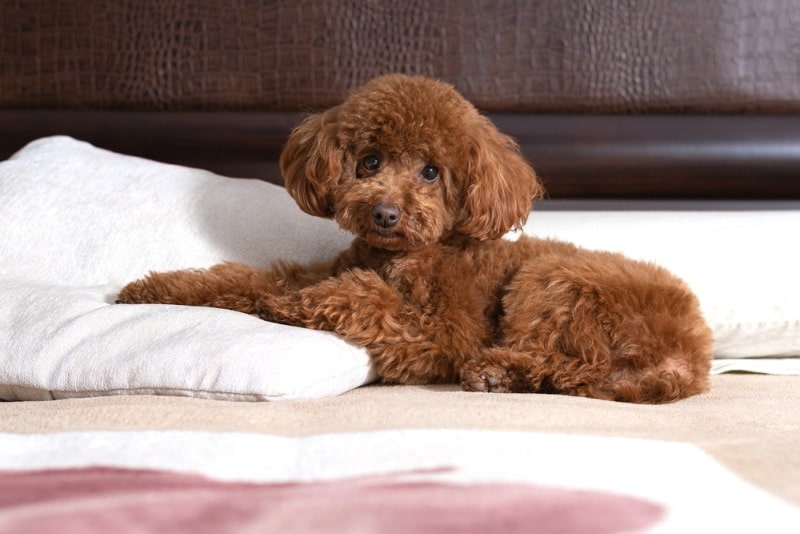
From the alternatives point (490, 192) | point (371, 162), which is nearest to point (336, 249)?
point (371, 162)

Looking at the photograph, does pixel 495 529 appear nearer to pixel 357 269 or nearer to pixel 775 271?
pixel 357 269

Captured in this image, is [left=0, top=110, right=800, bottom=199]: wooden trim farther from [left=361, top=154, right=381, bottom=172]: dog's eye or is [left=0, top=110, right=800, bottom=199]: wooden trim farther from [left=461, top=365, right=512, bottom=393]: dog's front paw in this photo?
[left=461, top=365, right=512, bottom=393]: dog's front paw

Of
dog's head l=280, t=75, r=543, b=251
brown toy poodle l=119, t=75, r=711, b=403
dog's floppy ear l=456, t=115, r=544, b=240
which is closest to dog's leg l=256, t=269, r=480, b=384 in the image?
brown toy poodle l=119, t=75, r=711, b=403

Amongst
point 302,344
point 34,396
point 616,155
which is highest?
point 616,155

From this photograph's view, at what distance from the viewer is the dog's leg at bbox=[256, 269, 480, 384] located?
5.38 feet

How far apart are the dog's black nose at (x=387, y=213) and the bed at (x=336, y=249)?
0.26 meters

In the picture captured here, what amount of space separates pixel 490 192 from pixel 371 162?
26 cm

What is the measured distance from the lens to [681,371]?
5.29 ft

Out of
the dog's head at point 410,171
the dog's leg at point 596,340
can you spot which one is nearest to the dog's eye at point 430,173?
the dog's head at point 410,171

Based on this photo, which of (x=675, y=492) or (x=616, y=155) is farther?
(x=616, y=155)

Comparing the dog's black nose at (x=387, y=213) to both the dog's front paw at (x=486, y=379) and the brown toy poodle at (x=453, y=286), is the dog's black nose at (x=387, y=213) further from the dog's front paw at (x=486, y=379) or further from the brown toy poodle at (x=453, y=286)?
the dog's front paw at (x=486, y=379)

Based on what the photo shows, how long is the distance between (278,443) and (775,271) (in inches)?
56.2

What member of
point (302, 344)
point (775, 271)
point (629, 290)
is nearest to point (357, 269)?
point (302, 344)

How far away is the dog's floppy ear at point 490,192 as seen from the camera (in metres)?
1.68
